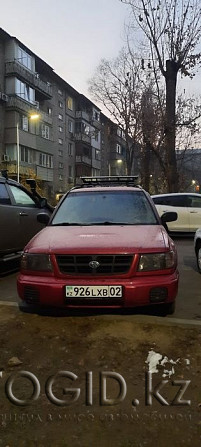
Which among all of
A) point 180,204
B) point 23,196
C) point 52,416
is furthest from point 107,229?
point 180,204

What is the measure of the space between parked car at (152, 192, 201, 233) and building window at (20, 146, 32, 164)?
25.1 m

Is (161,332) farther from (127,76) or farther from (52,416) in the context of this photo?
(127,76)

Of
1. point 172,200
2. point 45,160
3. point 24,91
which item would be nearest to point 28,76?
point 24,91

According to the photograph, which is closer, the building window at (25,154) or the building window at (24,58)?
the building window at (25,154)

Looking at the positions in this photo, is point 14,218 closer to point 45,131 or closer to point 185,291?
point 185,291

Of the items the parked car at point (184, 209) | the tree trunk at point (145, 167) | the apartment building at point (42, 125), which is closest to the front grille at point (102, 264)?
the parked car at point (184, 209)

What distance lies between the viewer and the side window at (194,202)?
1304 centimetres

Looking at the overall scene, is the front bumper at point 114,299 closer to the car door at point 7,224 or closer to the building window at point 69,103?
the car door at point 7,224

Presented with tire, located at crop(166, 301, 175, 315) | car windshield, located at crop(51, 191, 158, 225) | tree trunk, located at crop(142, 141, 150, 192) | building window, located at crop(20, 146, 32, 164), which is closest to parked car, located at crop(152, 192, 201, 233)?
car windshield, located at crop(51, 191, 158, 225)

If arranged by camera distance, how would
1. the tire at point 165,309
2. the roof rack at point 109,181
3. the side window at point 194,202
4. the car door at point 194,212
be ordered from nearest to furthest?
1. the tire at point 165,309
2. the roof rack at point 109,181
3. the car door at point 194,212
4. the side window at point 194,202

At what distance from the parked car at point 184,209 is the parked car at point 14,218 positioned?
619cm

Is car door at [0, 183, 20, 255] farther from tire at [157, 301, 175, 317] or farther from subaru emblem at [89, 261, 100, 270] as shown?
tire at [157, 301, 175, 317]

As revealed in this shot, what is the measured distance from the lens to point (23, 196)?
25.3 feet

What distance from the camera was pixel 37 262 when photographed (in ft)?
13.2
